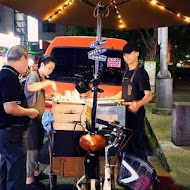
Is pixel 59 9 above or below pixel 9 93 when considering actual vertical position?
above

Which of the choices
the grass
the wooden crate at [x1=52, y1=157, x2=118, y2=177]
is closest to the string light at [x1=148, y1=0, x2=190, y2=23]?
the grass

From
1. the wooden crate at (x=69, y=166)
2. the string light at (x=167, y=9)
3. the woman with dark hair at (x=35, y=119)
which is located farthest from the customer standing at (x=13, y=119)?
the string light at (x=167, y=9)

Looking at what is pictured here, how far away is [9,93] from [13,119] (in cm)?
35

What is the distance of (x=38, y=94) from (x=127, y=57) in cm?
144

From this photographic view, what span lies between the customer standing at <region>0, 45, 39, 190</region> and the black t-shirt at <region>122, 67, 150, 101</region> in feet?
4.94

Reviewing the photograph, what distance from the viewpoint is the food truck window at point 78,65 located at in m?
7.17

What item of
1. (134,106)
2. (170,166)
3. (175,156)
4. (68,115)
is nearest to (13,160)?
(68,115)

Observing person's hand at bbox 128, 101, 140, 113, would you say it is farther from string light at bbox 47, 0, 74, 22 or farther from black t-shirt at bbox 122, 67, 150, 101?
string light at bbox 47, 0, 74, 22

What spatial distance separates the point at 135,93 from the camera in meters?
4.93

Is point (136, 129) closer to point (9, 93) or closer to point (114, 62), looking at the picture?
point (9, 93)

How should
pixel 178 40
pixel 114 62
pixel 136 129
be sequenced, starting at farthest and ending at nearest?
1. pixel 178 40
2. pixel 114 62
3. pixel 136 129

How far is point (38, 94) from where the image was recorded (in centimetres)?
523

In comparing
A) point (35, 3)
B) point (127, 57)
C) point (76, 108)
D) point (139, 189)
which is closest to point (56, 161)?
point (76, 108)

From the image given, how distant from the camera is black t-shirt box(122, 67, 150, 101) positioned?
4785 mm
